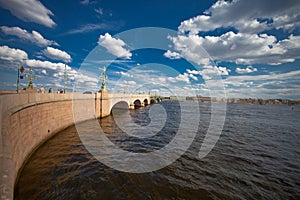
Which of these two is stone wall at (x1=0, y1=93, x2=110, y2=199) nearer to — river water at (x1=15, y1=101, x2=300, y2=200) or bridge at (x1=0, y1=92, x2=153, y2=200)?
bridge at (x1=0, y1=92, x2=153, y2=200)

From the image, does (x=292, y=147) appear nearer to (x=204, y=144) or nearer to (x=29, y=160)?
(x=204, y=144)

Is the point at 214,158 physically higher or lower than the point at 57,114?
lower

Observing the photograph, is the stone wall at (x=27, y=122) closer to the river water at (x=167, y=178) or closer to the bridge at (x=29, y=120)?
the bridge at (x=29, y=120)

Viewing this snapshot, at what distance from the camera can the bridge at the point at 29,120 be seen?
4.44 metres

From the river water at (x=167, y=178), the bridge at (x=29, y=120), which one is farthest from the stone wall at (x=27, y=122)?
the river water at (x=167, y=178)

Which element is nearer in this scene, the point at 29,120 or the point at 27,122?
the point at 27,122

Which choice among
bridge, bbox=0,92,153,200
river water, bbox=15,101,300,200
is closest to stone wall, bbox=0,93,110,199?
Answer: bridge, bbox=0,92,153,200

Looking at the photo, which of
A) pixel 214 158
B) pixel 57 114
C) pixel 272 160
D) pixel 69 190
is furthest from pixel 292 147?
pixel 57 114

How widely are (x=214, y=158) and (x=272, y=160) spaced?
399 cm

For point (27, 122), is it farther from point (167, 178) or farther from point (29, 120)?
point (167, 178)

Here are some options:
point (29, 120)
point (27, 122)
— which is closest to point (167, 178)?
point (27, 122)

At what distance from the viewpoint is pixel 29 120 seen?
8.81m

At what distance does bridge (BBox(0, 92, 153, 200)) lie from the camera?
444 cm

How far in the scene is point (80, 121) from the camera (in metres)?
18.8
